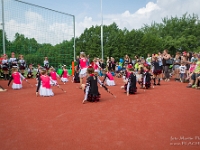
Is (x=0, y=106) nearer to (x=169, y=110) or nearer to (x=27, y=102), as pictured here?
(x=27, y=102)

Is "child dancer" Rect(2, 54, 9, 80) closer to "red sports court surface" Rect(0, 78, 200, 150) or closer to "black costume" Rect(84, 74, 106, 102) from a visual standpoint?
"red sports court surface" Rect(0, 78, 200, 150)

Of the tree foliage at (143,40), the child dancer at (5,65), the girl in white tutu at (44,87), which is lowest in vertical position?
the girl in white tutu at (44,87)

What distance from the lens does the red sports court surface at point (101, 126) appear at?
409 cm

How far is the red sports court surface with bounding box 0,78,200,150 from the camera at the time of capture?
13.4 ft

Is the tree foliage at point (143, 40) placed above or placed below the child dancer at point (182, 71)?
above

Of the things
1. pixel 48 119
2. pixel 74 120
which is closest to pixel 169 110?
pixel 74 120

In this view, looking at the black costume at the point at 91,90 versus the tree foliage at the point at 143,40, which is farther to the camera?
the tree foliage at the point at 143,40

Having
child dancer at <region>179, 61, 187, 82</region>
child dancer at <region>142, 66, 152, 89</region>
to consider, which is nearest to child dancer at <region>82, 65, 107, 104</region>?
child dancer at <region>142, 66, 152, 89</region>

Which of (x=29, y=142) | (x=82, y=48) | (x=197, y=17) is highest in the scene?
(x=197, y=17)

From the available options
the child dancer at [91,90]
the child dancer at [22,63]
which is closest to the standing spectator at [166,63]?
the child dancer at [91,90]

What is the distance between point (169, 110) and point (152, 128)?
1912 millimetres

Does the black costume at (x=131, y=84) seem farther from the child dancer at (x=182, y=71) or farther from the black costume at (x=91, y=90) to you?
the child dancer at (x=182, y=71)

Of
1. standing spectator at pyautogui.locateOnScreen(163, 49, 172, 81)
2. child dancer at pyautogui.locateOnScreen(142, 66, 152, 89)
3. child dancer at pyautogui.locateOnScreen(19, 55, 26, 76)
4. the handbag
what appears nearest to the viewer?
child dancer at pyautogui.locateOnScreen(142, 66, 152, 89)

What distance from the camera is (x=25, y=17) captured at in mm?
17062
